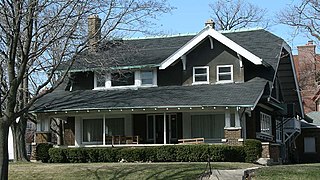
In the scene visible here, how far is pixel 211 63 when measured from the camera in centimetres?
3403

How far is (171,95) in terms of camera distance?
3225 cm

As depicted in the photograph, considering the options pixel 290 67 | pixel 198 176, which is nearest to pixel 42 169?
pixel 198 176

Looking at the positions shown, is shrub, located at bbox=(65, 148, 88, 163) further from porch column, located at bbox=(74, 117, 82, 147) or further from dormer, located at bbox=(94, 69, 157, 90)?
dormer, located at bbox=(94, 69, 157, 90)

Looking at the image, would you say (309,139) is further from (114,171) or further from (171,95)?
(114,171)

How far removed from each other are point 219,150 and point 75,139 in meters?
9.69

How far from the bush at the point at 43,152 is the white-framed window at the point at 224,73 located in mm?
10109

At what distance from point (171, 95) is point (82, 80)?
6632 millimetres

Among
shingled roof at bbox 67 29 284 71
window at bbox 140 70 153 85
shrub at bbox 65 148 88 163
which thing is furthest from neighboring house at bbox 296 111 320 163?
shrub at bbox 65 148 88 163

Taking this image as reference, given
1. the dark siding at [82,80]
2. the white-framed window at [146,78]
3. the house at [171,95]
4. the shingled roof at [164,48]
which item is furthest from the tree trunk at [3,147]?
the dark siding at [82,80]

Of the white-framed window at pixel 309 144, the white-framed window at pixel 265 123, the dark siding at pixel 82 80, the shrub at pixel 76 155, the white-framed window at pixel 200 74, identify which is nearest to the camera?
the shrub at pixel 76 155

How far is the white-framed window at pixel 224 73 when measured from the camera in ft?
111

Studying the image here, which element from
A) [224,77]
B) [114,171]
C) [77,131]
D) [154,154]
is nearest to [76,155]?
[77,131]

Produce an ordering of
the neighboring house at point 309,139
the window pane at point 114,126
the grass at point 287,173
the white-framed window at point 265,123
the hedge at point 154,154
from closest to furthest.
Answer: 1. the grass at point 287,173
2. the hedge at point 154,154
3. the window pane at point 114,126
4. the white-framed window at point 265,123
5. the neighboring house at point 309,139

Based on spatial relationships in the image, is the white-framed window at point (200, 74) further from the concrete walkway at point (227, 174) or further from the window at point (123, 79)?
the concrete walkway at point (227, 174)
